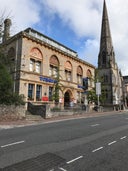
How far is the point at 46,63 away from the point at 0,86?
1463 cm

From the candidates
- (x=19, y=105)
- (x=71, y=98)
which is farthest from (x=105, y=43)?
(x=19, y=105)

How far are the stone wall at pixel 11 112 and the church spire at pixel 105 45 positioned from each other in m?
52.7

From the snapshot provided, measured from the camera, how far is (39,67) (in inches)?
1328

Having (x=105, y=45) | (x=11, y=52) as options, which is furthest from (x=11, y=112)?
(x=105, y=45)

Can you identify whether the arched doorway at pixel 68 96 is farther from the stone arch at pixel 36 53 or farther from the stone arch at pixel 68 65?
the stone arch at pixel 36 53

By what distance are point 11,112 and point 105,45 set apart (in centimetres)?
5630

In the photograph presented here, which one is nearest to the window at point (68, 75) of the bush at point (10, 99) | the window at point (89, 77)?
the window at point (89, 77)

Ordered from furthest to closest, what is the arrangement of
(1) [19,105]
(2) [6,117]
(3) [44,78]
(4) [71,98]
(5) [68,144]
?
(4) [71,98], (3) [44,78], (1) [19,105], (2) [6,117], (5) [68,144]

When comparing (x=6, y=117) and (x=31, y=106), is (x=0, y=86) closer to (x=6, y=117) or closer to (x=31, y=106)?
(x=6, y=117)

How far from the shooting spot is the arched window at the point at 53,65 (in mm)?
36156

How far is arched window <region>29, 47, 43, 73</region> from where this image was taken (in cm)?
3231

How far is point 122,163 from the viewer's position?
20.1ft

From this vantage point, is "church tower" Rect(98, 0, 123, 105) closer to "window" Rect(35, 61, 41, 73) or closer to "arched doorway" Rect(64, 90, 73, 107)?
"arched doorway" Rect(64, 90, 73, 107)

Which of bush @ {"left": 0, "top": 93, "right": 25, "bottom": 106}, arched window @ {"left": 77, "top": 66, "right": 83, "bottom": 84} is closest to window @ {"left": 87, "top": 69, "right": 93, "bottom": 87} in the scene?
arched window @ {"left": 77, "top": 66, "right": 83, "bottom": 84}
